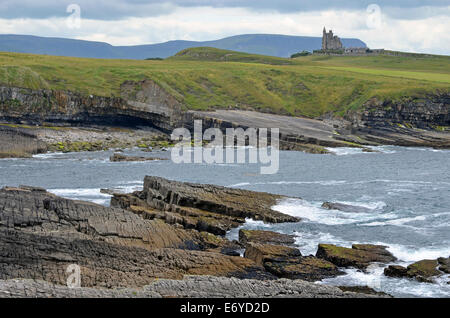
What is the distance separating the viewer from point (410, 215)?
49.3m

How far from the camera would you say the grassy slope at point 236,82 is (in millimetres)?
115312

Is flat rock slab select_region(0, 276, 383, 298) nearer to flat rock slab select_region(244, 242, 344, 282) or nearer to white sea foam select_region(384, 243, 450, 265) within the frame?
flat rock slab select_region(244, 242, 344, 282)

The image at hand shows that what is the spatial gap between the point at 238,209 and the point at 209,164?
Answer: 3286cm

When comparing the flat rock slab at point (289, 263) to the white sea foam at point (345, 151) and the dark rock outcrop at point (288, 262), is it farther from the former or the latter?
the white sea foam at point (345, 151)

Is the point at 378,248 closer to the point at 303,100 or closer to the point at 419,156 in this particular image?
the point at 419,156

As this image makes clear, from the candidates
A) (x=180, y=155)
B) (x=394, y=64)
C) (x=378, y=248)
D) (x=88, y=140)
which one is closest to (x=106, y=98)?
(x=88, y=140)

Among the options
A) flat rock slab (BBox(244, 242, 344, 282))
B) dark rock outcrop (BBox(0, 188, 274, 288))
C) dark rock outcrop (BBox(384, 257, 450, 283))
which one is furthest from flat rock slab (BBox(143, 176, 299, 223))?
dark rock outcrop (BBox(384, 257, 450, 283))

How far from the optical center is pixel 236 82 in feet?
458

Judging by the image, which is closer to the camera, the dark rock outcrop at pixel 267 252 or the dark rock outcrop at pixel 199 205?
the dark rock outcrop at pixel 267 252

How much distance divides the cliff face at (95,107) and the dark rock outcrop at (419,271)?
7857 centimetres

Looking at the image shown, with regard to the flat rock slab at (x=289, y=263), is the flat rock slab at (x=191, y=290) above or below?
above

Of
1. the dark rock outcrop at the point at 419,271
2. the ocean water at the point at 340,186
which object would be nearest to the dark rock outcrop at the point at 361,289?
the ocean water at the point at 340,186

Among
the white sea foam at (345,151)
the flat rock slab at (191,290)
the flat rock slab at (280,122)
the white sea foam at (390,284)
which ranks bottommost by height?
the white sea foam at (390,284)

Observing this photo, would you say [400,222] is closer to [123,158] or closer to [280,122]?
[123,158]
